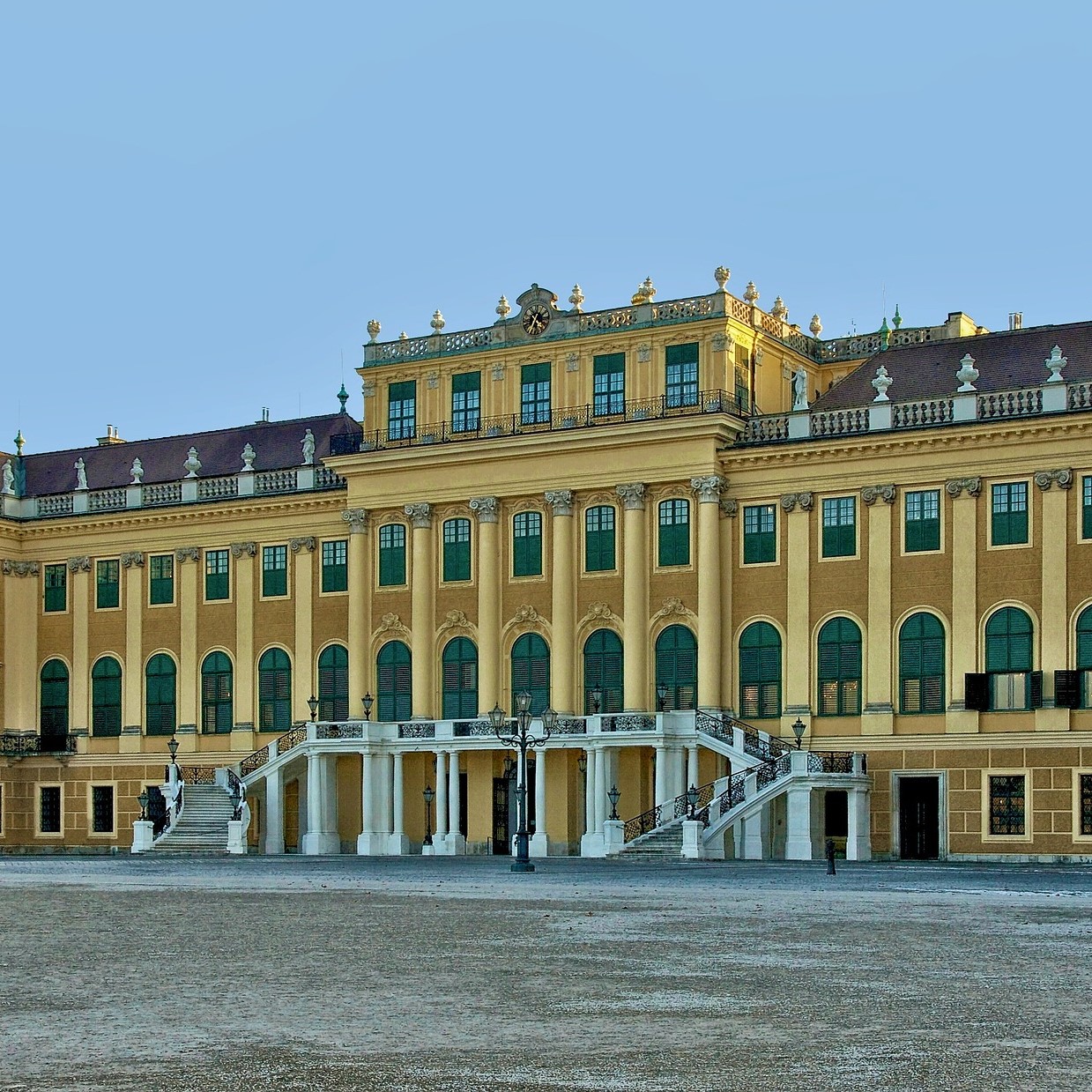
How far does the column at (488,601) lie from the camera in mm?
61156

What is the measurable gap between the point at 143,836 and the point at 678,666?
17.3m

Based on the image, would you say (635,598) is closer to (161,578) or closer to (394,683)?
(394,683)

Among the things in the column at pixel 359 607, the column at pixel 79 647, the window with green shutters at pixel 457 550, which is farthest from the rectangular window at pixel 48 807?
the window with green shutters at pixel 457 550

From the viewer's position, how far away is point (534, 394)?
61562mm

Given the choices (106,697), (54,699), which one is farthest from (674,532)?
(54,699)

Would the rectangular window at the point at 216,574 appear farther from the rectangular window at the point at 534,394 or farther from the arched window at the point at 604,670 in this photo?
the arched window at the point at 604,670

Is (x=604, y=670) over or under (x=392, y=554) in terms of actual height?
under

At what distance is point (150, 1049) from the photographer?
12734 millimetres

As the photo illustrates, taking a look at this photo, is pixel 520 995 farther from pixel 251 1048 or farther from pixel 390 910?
pixel 390 910

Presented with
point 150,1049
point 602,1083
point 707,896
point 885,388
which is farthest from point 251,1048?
point 885,388

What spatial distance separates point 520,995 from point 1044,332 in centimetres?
4449

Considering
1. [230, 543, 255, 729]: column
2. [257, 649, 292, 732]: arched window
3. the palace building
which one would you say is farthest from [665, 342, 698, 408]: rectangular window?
[257, 649, 292, 732]: arched window

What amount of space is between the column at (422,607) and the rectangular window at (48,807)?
15680mm

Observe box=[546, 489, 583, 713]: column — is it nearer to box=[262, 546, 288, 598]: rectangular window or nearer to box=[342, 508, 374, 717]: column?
box=[342, 508, 374, 717]: column
